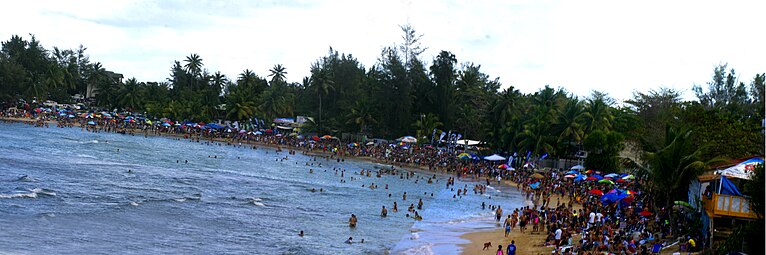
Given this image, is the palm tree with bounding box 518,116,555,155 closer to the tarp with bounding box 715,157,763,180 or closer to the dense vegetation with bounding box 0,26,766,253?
the dense vegetation with bounding box 0,26,766,253

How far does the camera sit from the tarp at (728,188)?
21891mm

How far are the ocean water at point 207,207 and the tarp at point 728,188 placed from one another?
11175mm

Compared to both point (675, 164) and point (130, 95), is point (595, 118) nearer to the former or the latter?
point (675, 164)

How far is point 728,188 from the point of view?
22.0m

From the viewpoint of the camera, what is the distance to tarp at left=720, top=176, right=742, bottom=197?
21.9 m

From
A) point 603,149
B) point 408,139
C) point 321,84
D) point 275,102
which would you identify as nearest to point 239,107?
point 275,102

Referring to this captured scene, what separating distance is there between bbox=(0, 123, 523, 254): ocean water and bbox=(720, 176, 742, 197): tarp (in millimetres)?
11175

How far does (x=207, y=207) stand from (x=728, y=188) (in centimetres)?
2636

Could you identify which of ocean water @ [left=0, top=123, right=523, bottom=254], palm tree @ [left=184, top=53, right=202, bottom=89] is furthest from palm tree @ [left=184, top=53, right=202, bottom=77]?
ocean water @ [left=0, top=123, right=523, bottom=254]

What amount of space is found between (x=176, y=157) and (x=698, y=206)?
53.0 meters

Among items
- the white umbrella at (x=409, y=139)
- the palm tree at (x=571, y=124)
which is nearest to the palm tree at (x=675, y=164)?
the palm tree at (x=571, y=124)

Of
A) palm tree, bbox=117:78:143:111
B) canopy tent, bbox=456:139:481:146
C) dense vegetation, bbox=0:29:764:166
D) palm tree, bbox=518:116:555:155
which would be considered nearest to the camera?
dense vegetation, bbox=0:29:764:166

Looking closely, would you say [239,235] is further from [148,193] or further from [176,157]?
[176,157]

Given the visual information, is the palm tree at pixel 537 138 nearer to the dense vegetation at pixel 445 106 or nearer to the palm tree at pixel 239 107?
the dense vegetation at pixel 445 106
